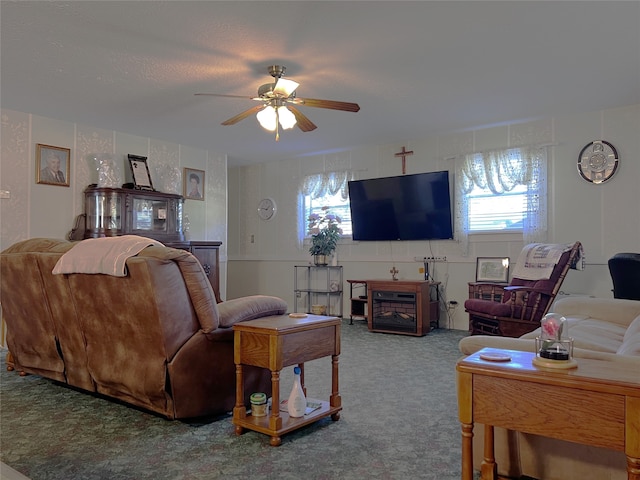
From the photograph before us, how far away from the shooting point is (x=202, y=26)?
127 inches

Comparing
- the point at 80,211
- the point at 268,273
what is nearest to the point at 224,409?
the point at 80,211

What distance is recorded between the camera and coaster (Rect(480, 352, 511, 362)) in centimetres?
157

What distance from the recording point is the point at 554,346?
1.52 metres

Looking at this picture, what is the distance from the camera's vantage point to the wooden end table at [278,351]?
2287 mm

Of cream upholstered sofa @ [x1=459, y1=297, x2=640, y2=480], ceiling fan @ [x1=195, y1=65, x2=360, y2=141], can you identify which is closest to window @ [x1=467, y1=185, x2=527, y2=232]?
ceiling fan @ [x1=195, y1=65, x2=360, y2=141]

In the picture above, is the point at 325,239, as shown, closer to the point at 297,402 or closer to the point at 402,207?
the point at 402,207

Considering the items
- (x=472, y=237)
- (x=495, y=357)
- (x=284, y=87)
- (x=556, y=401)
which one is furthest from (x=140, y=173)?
(x=556, y=401)

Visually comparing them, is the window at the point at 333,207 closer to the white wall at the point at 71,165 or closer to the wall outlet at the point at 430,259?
the wall outlet at the point at 430,259

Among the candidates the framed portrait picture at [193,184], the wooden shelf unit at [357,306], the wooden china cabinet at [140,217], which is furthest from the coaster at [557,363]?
the framed portrait picture at [193,184]

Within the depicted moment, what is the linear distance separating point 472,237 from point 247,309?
390 centimetres

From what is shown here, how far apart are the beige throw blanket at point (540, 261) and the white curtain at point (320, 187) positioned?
9.78ft

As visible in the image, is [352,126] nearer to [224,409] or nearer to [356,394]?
[356,394]

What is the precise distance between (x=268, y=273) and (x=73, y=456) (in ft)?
18.8

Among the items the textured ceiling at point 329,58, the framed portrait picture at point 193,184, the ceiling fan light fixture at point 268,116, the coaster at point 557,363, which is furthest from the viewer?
the framed portrait picture at point 193,184
